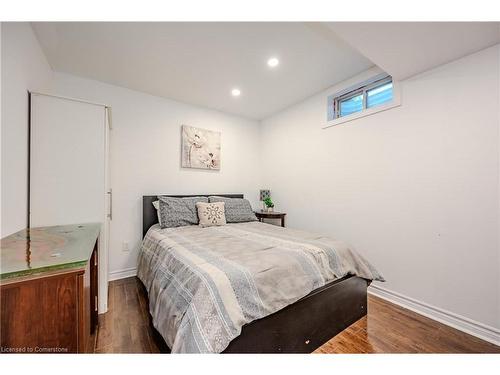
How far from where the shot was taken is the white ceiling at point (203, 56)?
1723 millimetres

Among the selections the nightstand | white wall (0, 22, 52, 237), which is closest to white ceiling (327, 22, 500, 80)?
white wall (0, 22, 52, 237)

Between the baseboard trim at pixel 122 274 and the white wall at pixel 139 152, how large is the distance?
0.5 inches

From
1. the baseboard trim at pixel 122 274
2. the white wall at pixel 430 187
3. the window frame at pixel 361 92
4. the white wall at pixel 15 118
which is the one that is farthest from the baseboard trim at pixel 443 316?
the white wall at pixel 15 118

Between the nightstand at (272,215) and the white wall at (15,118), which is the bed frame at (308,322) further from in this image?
the nightstand at (272,215)

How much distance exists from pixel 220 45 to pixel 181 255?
6.02 ft

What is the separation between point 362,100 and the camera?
2.54 m

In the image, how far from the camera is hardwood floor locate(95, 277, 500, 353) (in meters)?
1.47

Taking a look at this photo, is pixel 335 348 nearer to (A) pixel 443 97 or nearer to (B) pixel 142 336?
(B) pixel 142 336

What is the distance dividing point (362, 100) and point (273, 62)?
1.20m

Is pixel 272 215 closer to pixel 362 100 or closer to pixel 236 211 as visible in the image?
pixel 236 211

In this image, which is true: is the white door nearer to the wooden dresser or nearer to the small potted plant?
the wooden dresser

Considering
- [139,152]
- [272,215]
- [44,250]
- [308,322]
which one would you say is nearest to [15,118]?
[44,250]
